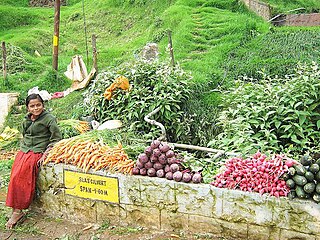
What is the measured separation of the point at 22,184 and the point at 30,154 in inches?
14.2

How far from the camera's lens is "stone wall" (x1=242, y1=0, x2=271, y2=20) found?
41.9 feet

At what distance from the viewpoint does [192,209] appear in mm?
4469

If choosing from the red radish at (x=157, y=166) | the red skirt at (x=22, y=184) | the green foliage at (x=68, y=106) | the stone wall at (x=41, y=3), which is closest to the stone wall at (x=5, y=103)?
the green foliage at (x=68, y=106)

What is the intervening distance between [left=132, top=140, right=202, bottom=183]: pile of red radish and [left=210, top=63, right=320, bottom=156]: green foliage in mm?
800

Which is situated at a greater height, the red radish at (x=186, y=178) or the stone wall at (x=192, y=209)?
the red radish at (x=186, y=178)

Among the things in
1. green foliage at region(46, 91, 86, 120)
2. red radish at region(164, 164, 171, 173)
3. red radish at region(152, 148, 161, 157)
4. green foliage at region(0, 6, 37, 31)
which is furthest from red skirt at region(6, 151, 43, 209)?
green foliage at region(0, 6, 37, 31)

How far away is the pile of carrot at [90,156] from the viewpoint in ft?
16.2

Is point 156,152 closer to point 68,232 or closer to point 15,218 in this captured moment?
point 68,232

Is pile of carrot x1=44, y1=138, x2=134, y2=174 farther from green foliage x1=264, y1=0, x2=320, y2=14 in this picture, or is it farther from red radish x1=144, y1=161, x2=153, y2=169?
green foliage x1=264, y1=0, x2=320, y2=14

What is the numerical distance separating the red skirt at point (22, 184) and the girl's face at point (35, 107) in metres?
0.54

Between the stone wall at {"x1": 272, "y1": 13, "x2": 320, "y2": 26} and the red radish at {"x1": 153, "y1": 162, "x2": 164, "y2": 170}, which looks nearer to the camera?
the red radish at {"x1": 153, "y1": 162, "x2": 164, "y2": 170}

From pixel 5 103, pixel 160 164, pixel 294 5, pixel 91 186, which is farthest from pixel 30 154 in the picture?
pixel 294 5

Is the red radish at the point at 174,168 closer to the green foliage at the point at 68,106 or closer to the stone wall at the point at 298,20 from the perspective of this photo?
the green foliage at the point at 68,106

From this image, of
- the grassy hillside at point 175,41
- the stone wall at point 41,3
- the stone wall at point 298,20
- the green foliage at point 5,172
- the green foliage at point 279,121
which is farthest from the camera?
the stone wall at point 41,3
